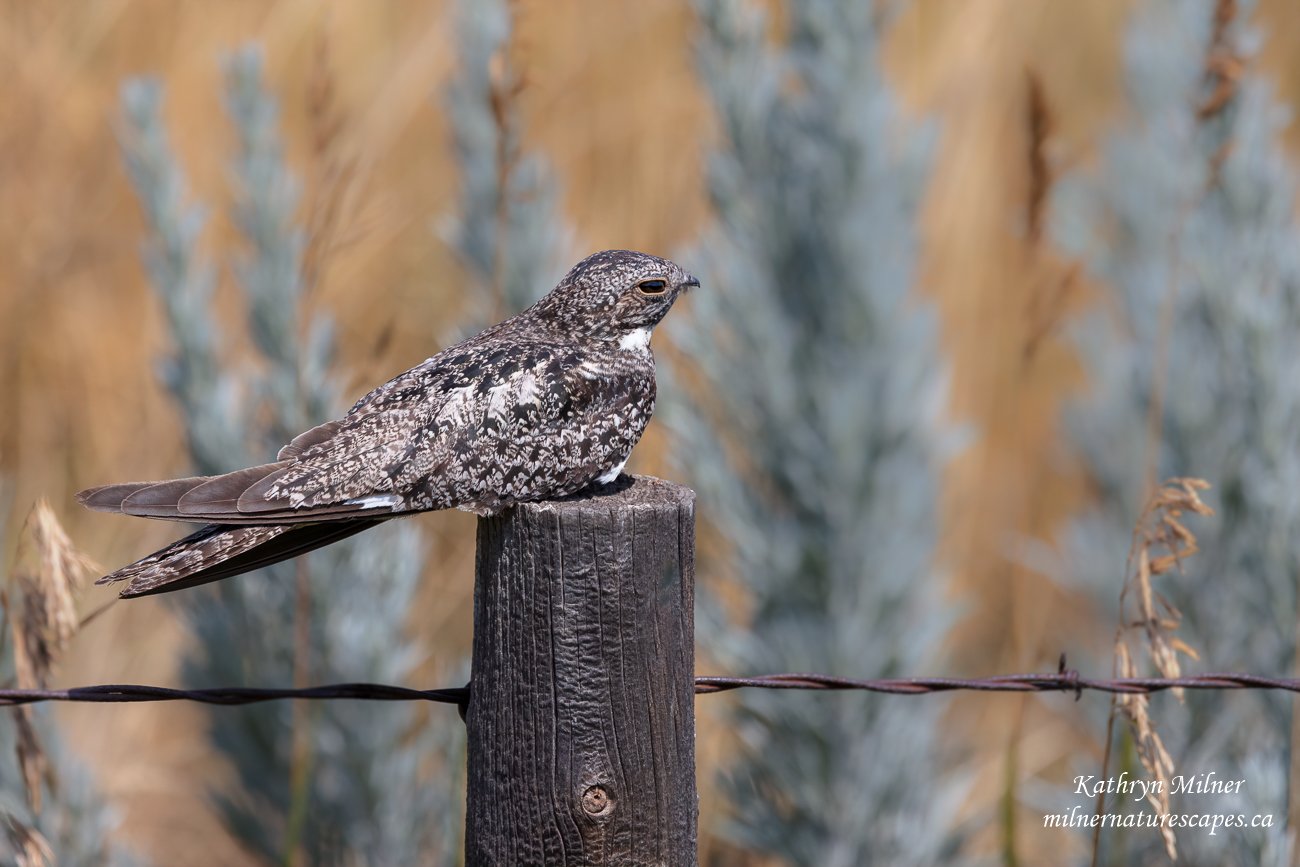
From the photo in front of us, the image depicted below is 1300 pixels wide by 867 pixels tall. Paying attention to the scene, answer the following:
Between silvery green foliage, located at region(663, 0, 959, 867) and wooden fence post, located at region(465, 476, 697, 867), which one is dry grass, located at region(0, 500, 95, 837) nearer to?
wooden fence post, located at region(465, 476, 697, 867)

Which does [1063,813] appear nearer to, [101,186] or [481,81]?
[481,81]

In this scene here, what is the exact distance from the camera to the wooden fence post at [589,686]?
6.75 feet

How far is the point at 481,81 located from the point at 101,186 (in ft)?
8.71

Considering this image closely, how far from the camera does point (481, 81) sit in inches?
185

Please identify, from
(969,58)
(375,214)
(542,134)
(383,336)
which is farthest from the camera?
(542,134)

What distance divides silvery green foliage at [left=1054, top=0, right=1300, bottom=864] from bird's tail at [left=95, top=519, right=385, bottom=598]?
285cm

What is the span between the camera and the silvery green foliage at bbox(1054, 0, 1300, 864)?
4582 mm

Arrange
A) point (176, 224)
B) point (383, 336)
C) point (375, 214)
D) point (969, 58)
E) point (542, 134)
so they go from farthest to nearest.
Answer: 1. point (542, 134)
2. point (969, 58)
3. point (176, 224)
4. point (375, 214)
5. point (383, 336)

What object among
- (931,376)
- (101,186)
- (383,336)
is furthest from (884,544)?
(101,186)

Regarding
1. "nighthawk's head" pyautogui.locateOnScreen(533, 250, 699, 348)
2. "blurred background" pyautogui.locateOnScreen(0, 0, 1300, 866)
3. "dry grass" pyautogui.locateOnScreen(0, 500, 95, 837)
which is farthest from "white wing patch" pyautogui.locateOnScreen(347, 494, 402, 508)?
"blurred background" pyautogui.locateOnScreen(0, 0, 1300, 866)

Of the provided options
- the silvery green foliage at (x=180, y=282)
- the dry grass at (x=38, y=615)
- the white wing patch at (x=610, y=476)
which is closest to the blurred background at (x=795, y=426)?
the silvery green foliage at (x=180, y=282)

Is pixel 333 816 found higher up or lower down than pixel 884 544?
lower down

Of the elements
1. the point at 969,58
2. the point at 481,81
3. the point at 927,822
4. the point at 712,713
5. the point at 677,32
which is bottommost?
the point at 927,822

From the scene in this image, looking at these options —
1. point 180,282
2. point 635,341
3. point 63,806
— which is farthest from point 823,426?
point 63,806
